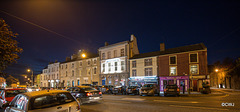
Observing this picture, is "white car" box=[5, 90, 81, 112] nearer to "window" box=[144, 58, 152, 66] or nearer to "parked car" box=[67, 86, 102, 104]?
"parked car" box=[67, 86, 102, 104]

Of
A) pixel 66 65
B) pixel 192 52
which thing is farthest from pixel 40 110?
pixel 66 65

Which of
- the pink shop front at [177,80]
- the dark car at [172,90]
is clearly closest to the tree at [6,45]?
the dark car at [172,90]

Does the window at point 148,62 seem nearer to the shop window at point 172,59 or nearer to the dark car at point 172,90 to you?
the shop window at point 172,59

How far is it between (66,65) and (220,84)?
50095mm

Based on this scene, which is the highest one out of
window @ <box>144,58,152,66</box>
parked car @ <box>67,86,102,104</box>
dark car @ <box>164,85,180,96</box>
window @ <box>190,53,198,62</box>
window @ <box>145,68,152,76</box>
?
window @ <box>190,53,198,62</box>

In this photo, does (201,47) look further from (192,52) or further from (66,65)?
→ (66,65)

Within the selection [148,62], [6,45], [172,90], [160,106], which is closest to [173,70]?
[148,62]

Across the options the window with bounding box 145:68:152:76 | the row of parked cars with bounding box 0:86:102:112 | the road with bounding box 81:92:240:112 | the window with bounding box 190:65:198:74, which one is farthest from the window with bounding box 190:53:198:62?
the row of parked cars with bounding box 0:86:102:112

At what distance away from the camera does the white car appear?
485 centimetres

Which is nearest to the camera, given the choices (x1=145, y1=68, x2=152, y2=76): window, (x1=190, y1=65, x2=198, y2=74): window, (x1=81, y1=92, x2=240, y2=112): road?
(x1=81, y1=92, x2=240, y2=112): road

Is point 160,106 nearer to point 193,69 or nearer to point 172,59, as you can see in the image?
point 193,69

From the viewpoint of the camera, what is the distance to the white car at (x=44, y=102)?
485cm

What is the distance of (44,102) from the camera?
5.77 meters

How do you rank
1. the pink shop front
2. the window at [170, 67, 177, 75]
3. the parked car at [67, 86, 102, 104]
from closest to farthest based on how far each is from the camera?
the parked car at [67, 86, 102, 104], the pink shop front, the window at [170, 67, 177, 75]
